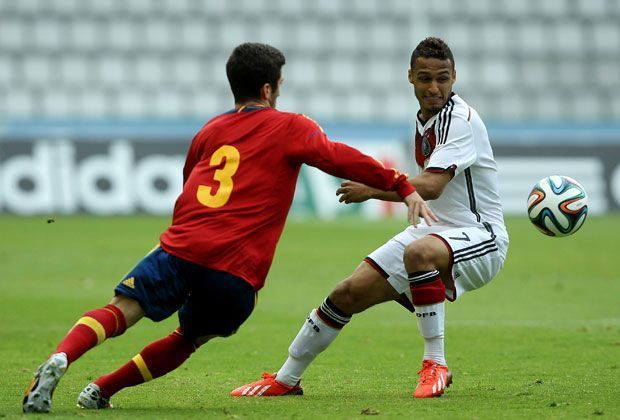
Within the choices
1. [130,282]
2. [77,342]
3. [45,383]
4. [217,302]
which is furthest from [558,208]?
[45,383]

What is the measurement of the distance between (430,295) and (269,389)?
3.64 feet

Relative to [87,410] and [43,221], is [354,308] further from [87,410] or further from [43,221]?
[43,221]

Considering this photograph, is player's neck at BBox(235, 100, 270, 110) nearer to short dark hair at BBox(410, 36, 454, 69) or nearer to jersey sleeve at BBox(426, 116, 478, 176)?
jersey sleeve at BBox(426, 116, 478, 176)

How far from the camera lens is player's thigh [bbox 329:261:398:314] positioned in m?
6.75

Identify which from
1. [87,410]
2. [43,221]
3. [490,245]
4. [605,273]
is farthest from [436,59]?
[43,221]

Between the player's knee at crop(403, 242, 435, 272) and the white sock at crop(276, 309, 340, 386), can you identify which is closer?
the player's knee at crop(403, 242, 435, 272)

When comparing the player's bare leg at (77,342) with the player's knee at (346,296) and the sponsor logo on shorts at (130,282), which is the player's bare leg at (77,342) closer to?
the sponsor logo on shorts at (130,282)

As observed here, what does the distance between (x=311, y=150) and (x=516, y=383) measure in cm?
217

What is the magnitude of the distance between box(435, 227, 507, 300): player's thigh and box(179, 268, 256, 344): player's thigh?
1.42m

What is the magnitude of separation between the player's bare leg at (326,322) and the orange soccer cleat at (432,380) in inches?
21.0

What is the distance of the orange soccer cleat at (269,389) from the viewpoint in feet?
21.9

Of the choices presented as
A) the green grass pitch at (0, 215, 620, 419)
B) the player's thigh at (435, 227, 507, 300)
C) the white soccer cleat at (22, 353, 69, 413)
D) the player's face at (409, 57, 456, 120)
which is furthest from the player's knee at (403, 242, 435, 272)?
the white soccer cleat at (22, 353, 69, 413)

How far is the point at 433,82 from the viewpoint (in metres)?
6.85

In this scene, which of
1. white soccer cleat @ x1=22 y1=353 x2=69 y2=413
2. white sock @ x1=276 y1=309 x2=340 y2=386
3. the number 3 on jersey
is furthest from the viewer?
white sock @ x1=276 y1=309 x2=340 y2=386
